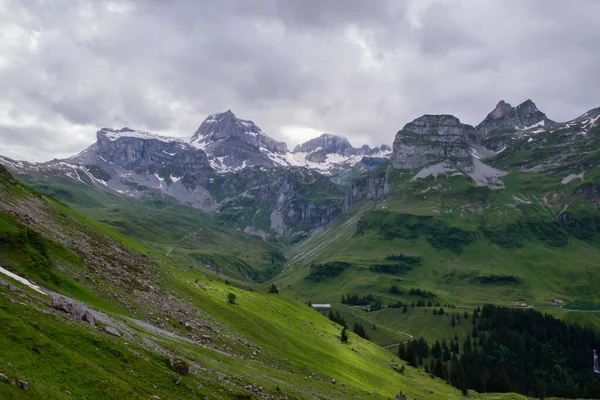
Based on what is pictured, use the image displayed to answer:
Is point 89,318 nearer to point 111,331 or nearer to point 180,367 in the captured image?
point 111,331

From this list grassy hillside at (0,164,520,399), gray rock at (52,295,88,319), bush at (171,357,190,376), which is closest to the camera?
grassy hillside at (0,164,520,399)

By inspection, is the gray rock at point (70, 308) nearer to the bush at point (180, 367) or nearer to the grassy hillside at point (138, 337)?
the grassy hillside at point (138, 337)

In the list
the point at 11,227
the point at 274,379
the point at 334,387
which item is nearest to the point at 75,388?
the point at 274,379

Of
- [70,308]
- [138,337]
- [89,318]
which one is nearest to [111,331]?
[89,318]

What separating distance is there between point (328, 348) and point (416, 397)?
17.4 m

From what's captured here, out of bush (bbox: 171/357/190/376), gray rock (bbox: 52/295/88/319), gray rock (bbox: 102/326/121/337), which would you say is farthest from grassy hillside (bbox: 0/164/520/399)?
gray rock (bbox: 52/295/88/319)

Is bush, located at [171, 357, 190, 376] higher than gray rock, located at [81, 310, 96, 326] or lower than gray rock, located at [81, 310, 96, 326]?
lower

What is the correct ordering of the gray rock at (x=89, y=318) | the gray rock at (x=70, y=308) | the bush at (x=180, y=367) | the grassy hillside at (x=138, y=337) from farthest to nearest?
the gray rock at (x=89, y=318) → the gray rock at (x=70, y=308) → the bush at (x=180, y=367) → the grassy hillside at (x=138, y=337)

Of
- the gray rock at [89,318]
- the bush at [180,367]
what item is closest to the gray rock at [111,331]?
the gray rock at [89,318]

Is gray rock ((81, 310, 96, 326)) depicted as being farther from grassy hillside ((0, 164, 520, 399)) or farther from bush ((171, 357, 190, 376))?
bush ((171, 357, 190, 376))

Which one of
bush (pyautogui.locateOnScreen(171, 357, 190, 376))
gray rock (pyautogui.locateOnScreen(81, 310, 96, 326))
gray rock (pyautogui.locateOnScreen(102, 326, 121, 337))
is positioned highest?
gray rock (pyautogui.locateOnScreen(81, 310, 96, 326))

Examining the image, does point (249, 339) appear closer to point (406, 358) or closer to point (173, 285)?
point (173, 285)

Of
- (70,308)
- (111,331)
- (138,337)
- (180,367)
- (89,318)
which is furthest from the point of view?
(138,337)

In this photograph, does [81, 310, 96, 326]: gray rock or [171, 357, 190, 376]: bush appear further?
[81, 310, 96, 326]: gray rock
